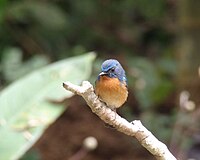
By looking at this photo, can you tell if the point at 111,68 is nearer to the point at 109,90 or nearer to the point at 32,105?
the point at 109,90

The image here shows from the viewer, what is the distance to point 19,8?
453cm

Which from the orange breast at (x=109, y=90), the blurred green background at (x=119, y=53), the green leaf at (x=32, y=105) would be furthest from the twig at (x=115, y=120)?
the blurred green background at (x=119, y=53)

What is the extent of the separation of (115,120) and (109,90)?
83 mm

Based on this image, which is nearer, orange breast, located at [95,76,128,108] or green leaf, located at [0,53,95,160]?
orange breast, located at [95,76,128,108]

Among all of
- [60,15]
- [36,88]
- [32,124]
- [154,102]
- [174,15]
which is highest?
[174,15]

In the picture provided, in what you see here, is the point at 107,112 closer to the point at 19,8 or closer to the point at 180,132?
the point at 180,132

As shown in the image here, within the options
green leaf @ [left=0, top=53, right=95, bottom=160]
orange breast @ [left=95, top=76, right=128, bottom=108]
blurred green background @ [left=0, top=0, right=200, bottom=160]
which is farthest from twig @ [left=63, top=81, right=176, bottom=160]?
blurred green background @ [left=0, top=0, right=200, bottom=160]

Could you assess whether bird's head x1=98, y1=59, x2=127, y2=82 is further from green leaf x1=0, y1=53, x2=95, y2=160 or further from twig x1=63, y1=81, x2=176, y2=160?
green leaf x1=0, y1=53, x2=95, y2=160

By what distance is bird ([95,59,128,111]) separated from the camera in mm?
1447

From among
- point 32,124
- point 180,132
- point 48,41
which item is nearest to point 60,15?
point 48,41

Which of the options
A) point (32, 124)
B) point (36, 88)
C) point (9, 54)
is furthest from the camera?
point (9, 54)

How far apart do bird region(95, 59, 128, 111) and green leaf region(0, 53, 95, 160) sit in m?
1.33

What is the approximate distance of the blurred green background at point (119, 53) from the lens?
11.7 feet

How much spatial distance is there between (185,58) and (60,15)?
1055 mm
